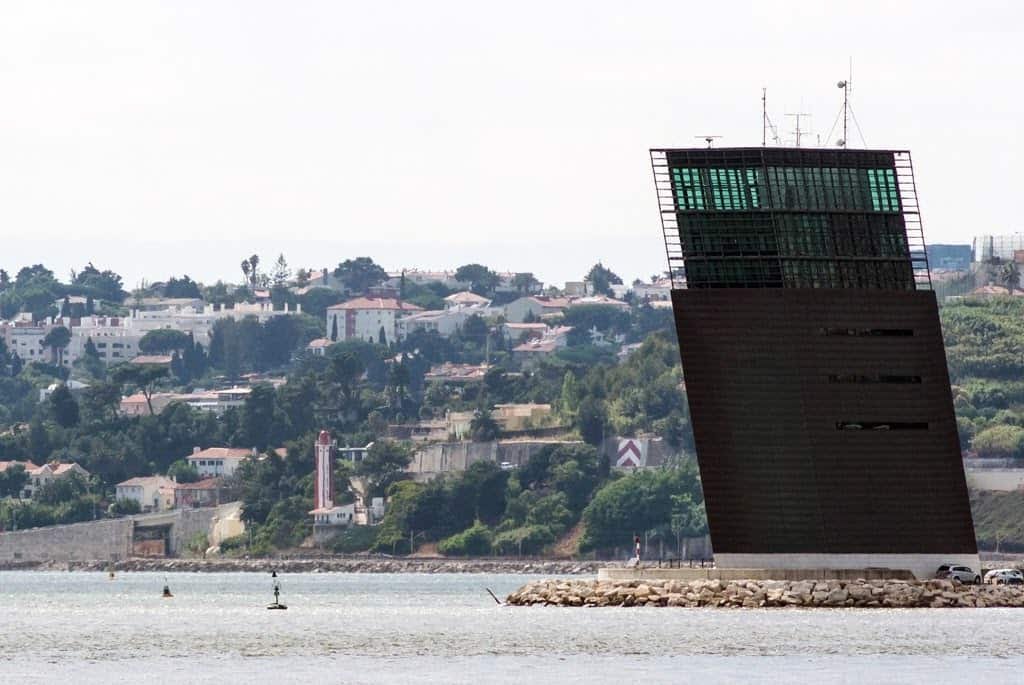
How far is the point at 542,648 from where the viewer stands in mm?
124625

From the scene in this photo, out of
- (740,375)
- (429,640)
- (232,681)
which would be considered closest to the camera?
(232,681)

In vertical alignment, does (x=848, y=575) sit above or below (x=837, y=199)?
below

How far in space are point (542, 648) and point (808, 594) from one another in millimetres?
23477

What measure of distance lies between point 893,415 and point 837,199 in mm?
10170

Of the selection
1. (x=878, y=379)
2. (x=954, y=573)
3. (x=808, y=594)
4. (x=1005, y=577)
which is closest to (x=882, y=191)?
(x=878, y=379)

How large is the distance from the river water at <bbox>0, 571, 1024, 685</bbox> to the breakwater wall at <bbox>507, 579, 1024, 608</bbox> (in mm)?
611

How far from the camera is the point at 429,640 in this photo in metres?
136

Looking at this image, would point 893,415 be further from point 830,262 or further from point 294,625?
point 294,625

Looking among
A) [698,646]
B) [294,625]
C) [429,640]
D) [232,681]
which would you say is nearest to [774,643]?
[698,646]

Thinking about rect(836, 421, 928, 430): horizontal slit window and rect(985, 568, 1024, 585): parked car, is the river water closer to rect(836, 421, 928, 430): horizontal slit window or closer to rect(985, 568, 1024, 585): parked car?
rect(836, 421, 928, 430): horizontal slit window

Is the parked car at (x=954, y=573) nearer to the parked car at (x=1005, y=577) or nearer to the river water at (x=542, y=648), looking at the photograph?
the river water at (x=542, y=648)

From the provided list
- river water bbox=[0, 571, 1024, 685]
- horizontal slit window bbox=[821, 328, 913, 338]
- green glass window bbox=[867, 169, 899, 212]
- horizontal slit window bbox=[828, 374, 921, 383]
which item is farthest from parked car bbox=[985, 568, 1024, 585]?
green glass window bbox=[867, 169, 899, 212]

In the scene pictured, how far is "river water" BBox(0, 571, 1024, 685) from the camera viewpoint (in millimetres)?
110750

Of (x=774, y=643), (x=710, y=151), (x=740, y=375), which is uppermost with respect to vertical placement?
(x=710, y=151)
